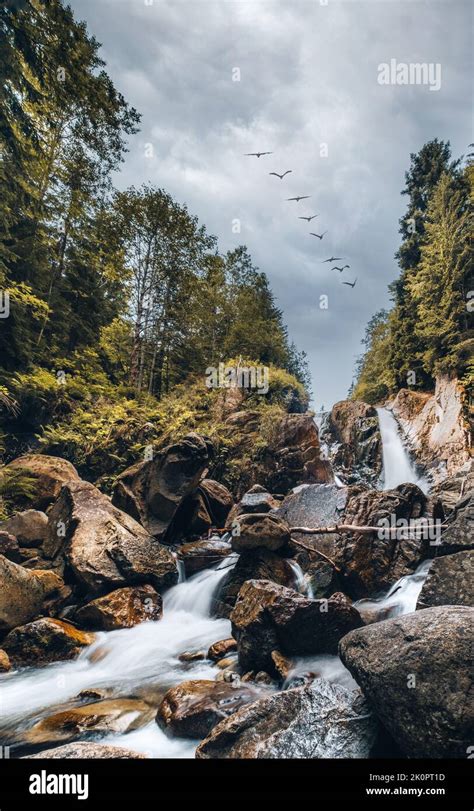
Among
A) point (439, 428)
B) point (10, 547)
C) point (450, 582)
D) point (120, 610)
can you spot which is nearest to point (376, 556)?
point (450, 582)

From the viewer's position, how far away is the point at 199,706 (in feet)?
16.8

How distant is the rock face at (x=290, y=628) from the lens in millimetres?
6344

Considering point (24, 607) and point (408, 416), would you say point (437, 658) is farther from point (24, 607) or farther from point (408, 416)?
point (408, 416)

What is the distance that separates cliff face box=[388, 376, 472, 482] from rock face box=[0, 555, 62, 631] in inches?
618

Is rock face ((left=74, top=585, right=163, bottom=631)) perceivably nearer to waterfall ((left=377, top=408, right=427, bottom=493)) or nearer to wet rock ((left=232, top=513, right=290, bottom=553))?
wet rock ((left=232, top=513, right=290, bottom=553))

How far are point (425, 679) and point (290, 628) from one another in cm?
310

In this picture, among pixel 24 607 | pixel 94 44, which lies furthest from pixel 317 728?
pixel 94 44

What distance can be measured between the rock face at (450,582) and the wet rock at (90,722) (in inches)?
188

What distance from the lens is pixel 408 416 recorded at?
22.0 meters

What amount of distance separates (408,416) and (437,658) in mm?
20318

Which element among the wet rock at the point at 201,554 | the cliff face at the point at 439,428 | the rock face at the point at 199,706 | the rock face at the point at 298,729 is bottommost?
the rock face at the point at 199,706

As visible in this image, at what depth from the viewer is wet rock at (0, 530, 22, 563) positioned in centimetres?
975

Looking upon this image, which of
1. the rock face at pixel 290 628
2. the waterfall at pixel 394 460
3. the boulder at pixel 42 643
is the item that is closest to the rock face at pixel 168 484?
the boulder at pixel 42 643

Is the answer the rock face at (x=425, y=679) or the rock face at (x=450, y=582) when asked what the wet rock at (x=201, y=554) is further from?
the rock face at (x=425, y=679)
